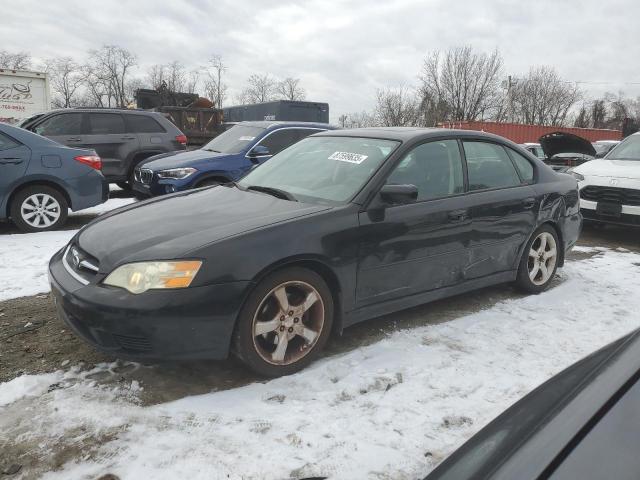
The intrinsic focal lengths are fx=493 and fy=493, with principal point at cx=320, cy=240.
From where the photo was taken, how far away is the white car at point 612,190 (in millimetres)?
6516

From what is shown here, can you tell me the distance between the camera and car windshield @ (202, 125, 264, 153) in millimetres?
7742

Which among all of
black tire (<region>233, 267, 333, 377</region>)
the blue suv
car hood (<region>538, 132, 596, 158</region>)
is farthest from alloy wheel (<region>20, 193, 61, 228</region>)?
car hood (<region>538, 132, 596, 158</region>)

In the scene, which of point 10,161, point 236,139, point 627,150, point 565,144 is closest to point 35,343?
point 10,161

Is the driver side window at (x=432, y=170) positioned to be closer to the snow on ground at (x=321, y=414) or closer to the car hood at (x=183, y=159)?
the snow on ground at (x=321, y=414)

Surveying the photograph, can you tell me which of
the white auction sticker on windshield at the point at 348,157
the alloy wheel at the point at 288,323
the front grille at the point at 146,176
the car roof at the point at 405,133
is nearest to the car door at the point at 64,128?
the front grille at the point at 146,176

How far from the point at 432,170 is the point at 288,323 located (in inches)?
65.3

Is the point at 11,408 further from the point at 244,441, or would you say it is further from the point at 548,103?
the point at 548,103

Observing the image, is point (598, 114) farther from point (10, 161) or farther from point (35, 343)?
point (35, 343)

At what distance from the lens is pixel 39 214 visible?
630cm

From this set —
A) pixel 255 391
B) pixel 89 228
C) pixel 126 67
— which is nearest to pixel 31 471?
pixel 255 391

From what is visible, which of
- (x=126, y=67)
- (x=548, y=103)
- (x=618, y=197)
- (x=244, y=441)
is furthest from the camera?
(x=126, y=67)

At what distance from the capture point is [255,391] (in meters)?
2.72

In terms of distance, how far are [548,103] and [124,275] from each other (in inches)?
2385

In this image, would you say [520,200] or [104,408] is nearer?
[104,408]
